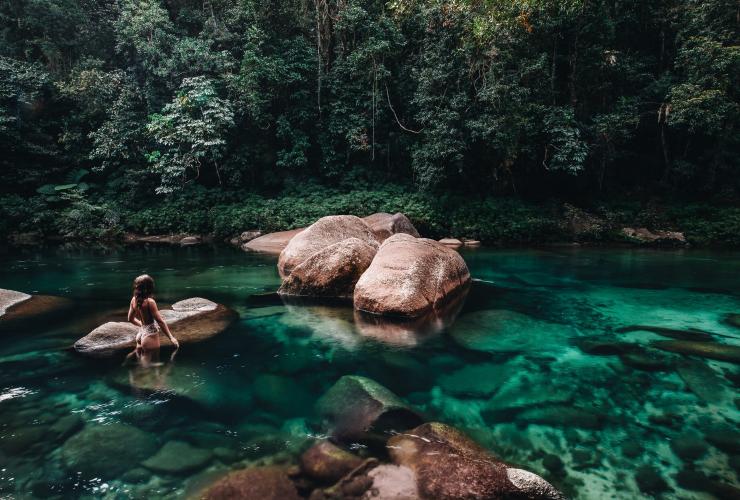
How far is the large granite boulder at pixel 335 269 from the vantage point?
8.49 metres

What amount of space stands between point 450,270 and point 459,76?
11.3 m

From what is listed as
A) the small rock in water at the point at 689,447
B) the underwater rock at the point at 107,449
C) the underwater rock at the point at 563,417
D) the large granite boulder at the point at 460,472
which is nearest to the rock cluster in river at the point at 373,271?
the underwater rock at the point at 563,417

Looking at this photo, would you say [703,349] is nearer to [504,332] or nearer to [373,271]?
[504,332]

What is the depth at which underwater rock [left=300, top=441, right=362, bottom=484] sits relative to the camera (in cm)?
331

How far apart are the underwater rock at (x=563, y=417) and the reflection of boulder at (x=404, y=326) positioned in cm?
212

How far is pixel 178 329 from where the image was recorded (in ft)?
21.3

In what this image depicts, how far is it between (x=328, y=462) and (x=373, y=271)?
441cm

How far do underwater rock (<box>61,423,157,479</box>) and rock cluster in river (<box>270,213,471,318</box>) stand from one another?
425 cm

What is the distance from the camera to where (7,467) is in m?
3.37

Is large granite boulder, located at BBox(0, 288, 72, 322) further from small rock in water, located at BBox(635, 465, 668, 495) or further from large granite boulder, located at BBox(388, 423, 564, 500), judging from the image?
small rock in water, located at BBox(635, 465, 668, 495)

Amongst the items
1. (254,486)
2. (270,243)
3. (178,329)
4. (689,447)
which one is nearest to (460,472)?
(254,486)

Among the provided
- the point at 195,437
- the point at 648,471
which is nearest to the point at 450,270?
the point at 648,471

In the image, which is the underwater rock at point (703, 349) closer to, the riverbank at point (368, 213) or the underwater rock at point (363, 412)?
the underwater rock at point (363, 412)

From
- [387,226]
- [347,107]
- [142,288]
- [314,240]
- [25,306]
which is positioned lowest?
[25,306]
